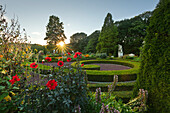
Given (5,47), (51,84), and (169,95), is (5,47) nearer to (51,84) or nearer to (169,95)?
(51,84)

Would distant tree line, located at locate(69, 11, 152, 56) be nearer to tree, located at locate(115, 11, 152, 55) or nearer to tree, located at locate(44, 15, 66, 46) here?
tree, located at locate(115, 11, 152, 55)

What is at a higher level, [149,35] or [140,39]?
[140,39]

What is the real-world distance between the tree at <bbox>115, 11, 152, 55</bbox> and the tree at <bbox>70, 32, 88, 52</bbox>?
49.8 ft

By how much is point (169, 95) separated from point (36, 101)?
2.28m

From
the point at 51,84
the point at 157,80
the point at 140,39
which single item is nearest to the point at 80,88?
the point at 51,84

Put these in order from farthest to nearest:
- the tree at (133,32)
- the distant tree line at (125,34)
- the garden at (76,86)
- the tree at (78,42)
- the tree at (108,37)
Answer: the tree at (78,42) < the tree at (108,37) < the distant tree line at (125,34) < the tree at (133,32) < the garden at (76,86)

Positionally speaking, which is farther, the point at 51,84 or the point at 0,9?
the point at 0,9

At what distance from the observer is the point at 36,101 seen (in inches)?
50.1

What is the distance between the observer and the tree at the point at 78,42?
36594 mm

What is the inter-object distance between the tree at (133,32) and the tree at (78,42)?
15.2m

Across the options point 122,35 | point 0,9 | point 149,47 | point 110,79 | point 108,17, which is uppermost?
point 108,17

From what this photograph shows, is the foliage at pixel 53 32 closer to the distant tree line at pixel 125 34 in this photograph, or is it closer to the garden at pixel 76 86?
the distant tree line at pixel 125 34

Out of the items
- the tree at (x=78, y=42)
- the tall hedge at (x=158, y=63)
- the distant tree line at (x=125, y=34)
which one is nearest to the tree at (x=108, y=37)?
the distant tree line at (x=125, y=34)

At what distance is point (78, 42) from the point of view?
38.9 m
